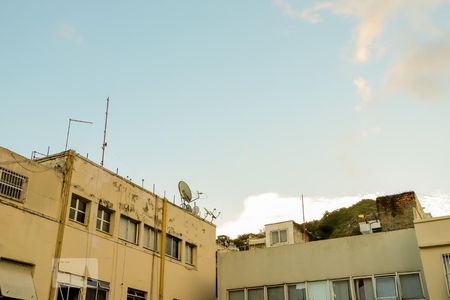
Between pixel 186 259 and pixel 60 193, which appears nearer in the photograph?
pixel 60 193

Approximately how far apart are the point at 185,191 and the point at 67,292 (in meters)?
9.84

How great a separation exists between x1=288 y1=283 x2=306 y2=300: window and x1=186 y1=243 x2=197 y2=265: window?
598cm

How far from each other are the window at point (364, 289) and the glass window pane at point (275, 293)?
3.24 m

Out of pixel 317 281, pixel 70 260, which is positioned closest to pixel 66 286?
pixel 70 260

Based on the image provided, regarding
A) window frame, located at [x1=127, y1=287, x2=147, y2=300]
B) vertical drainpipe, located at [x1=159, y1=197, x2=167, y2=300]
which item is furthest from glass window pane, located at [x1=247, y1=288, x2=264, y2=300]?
window frame, located at [x1=127, y1=287, x2=147, y2=300]

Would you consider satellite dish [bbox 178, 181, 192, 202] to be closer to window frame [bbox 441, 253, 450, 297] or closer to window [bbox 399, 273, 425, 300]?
window [bbox 399, 273, 425, 300]

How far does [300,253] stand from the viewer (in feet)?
69.4

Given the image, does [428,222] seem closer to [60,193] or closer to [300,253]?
[300,253]

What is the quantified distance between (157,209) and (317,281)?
312 inches

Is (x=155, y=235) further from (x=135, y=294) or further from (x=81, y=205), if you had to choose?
(x=81, y=205)

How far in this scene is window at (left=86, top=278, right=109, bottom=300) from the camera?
18469 mm

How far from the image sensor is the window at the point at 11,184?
1605cm

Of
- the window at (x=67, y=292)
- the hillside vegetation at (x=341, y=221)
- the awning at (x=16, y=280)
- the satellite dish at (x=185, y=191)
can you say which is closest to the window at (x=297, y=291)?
the satellite dish at (x=185, y=191)

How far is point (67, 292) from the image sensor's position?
17500mm
